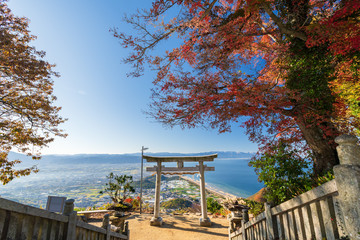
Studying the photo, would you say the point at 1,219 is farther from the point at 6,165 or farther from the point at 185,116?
the point at 6,165

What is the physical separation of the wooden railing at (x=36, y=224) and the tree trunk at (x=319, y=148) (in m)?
5.97

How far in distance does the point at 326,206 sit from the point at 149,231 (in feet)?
24.0

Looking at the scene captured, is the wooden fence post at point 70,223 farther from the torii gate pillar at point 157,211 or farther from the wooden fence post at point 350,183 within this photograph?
the torii gate pillar at point 157,211

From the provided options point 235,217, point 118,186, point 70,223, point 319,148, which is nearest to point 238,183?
point 118,186

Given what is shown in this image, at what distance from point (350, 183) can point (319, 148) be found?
166 inches

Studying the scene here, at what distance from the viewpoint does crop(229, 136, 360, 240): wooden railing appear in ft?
4.95

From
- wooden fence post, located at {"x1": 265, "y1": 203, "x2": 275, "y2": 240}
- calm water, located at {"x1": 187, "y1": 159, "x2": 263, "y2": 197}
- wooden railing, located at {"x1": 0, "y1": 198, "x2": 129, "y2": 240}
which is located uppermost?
wooden railing, located at {"x1": 0, "y1": 198, "x2": 129, "y2": 240}

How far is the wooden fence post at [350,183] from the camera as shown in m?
1.48

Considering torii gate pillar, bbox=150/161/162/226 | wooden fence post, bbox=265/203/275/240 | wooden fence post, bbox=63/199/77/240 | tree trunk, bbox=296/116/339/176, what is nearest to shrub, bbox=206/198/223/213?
torii gate pillar, bbox=150/161/162/226

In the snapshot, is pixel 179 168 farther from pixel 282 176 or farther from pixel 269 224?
pixel 269 224

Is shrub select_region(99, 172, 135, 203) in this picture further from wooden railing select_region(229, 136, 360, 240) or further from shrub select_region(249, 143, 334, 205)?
wooden railing select_region(229, 136, 360, 240)

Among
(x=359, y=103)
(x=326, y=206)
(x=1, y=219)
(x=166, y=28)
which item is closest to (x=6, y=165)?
(x=1, y=219)

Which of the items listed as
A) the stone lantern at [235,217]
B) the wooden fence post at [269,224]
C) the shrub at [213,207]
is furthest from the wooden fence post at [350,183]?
the shrub at [213,207]

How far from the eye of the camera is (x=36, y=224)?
5.74ft
